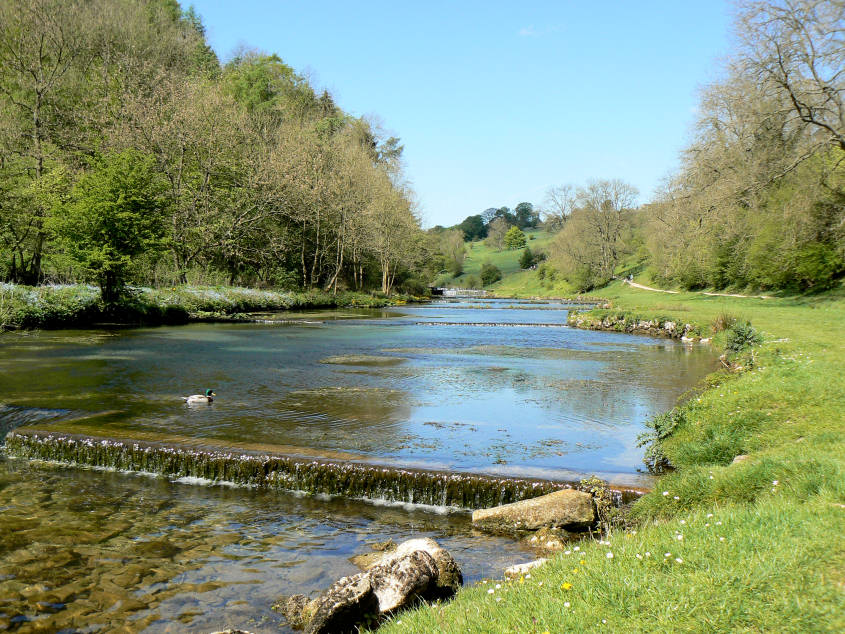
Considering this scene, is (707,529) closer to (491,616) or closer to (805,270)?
(491,616)

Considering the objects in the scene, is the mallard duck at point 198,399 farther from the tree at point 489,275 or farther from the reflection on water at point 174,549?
the tree at point 489,275

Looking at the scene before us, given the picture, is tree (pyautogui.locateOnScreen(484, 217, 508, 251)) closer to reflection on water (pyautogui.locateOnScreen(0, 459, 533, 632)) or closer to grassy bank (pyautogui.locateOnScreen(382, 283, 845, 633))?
reflection on water (pyautogui.locateOnScreen(0, 459, 533, 632))

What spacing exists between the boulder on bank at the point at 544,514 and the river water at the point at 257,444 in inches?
17.7

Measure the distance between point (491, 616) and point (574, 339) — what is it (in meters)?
27.0

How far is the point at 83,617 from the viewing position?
5.46 meters

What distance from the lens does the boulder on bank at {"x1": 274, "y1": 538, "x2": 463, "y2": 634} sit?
197 inches

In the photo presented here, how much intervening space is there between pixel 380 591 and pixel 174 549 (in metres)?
2.98

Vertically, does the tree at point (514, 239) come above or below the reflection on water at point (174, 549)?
above

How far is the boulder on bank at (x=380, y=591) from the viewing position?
501 cm

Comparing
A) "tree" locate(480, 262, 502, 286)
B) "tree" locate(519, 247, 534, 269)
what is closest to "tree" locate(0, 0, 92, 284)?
"tree" locate(480, 262, 502, 286)

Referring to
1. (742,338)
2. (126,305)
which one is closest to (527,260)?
(126,305)

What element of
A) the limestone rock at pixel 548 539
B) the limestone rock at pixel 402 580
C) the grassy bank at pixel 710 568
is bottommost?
the limestone rock at pixel 548 539

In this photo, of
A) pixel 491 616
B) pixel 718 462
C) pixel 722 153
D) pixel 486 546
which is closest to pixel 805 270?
pixel 722 153

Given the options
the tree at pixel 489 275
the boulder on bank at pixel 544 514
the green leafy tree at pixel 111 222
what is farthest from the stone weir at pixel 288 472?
the tree at pixel 489 275
